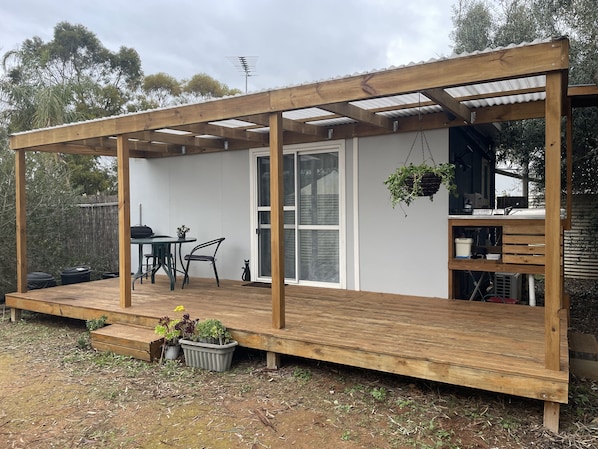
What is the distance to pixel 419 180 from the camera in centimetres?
400

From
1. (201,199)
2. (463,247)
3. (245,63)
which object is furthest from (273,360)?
(245,63)

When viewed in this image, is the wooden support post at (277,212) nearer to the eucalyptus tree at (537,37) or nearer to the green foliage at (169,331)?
the green foliage at (169,331)

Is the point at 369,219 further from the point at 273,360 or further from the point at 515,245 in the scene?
the point at 273,360

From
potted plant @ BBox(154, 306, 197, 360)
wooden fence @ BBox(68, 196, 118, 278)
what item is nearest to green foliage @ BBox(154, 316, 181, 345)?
potted plant @ BBox(154, 306, 197, 360)

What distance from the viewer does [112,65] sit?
1794cm

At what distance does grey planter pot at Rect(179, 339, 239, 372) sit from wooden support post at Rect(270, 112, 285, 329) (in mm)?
436

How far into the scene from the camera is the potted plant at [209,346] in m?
3.65

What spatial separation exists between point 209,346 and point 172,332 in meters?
0.43

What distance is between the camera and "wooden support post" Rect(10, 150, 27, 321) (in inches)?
216

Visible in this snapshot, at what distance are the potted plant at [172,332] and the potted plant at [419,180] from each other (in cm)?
215

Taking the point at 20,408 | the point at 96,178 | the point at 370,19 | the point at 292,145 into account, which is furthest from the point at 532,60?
the point at 370,19

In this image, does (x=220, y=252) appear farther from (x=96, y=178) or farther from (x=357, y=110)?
(x=96, y=178)

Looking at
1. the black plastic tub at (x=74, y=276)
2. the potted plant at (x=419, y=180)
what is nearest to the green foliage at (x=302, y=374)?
the potted plant at (x=419, y=180)

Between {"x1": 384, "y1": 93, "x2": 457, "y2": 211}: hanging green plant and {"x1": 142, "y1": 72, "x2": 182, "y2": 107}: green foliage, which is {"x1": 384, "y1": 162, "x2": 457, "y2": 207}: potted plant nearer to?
{"x1": 384, "y1": 93, "x2": 457, "y2": 211}: hanging green plant
